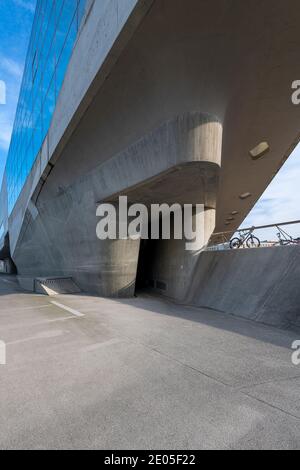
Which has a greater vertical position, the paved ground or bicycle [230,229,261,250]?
bicycle [230,229,261,250]

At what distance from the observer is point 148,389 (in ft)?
11.2

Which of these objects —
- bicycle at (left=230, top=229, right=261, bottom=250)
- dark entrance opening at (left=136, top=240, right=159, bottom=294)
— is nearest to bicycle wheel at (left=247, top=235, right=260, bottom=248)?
bicycle at (left=230, top=229, right=261, bottom=250)

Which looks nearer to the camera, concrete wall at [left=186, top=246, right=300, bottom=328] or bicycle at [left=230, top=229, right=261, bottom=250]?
concrete wall at [left=186, top=246, right=300, bottom=328]

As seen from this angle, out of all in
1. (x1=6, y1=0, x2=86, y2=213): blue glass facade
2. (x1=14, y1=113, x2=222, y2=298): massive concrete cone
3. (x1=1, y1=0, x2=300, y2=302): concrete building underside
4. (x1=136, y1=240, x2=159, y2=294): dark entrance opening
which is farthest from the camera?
(x1=136, y1=240, x2=159, y2=294): dark entrance opening

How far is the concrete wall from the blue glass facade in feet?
35.4

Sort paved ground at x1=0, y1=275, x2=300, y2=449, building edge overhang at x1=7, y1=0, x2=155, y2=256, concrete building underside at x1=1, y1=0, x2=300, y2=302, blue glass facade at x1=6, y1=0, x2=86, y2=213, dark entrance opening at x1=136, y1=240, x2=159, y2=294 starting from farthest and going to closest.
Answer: dark entrance opening at x1=136, y1=240, x2=159, y2=294, blue glass facade at x1=6, y1=0, x2=86, y2=213, concrete building underside at x1=1, y1=0, x2=300, y2=302, building edge overhang at x1=7, y1=0, x2=155, y2=256, paved ground at x1=0, y1=275, x2=300, y2=449

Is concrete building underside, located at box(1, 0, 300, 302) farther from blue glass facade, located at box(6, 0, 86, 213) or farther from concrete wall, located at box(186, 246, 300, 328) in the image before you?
concrete wall, located at box(186, 246, 300, 328)

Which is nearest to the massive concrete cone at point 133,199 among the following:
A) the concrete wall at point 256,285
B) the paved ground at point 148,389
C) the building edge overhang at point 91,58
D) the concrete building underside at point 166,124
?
the concrete building underside at point 166,124

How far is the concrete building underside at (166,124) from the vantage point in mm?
6820

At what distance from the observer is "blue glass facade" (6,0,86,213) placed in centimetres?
1159

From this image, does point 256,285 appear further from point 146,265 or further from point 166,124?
point 146,265

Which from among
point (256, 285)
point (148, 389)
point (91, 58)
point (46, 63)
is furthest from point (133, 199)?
point (46, 63)

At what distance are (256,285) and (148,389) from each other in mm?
6518

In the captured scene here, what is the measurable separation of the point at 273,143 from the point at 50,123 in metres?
11.7
